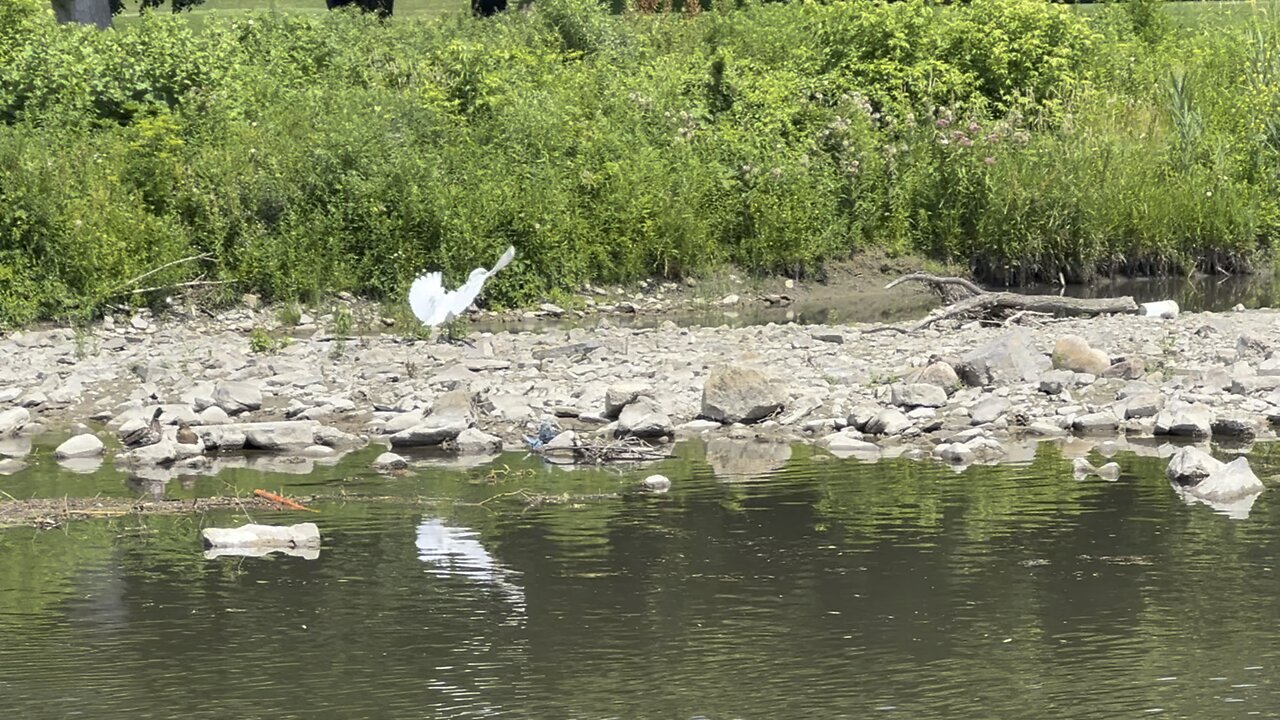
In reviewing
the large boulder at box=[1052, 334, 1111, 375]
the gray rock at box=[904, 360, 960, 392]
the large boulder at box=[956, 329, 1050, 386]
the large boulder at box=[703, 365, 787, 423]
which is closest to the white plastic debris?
the large boulder at box=[1052, 334, 1111, 375]

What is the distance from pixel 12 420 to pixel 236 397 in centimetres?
146

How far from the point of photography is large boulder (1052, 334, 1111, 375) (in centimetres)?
1375

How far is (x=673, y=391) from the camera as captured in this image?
44.8ft

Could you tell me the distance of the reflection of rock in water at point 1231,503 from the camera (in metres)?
10.3

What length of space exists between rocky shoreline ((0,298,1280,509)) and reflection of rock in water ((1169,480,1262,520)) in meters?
1.37

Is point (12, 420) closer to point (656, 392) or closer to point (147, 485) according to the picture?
point (147, 485)

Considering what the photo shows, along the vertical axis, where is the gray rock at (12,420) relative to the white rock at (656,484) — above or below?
above

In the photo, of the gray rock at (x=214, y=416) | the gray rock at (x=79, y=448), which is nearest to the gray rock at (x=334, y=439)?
the gray rock at (x=214, y=416)

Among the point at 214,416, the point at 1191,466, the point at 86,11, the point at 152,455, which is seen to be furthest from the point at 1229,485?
the point at 86,11

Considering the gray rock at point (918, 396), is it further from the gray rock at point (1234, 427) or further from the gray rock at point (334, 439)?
the gray rock at point (334, 439)

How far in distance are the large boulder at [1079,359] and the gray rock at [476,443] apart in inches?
159

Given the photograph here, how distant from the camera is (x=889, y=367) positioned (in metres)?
14.3

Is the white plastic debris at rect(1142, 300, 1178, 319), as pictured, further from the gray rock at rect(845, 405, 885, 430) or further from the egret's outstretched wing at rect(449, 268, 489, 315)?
the egret's outstretched wing at rect(449, 268, 489, 315)

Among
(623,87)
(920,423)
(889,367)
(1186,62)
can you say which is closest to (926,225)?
(623,87)
